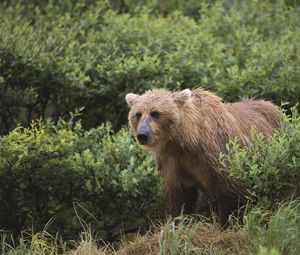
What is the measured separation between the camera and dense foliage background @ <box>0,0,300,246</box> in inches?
305

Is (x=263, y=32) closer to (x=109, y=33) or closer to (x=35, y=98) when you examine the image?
(x=109, y=33)

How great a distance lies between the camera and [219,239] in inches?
265

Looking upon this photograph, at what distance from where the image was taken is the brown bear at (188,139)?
713 cm

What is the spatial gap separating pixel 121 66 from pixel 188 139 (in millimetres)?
2309

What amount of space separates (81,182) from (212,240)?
188 centimetres

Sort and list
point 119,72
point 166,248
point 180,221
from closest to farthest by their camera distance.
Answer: point 166,248 → point 180,221 → point 119,72

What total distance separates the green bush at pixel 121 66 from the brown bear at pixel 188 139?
1.77 metres

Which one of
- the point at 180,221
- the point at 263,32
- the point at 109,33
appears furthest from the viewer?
the point at 263,32

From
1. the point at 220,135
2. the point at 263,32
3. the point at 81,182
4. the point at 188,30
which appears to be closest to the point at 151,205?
the point at 81,182

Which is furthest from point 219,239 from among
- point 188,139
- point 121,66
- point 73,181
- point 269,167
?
point 121,66

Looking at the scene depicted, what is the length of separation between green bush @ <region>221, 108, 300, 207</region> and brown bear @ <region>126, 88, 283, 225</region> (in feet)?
0.79

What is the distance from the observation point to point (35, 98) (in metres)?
9.20

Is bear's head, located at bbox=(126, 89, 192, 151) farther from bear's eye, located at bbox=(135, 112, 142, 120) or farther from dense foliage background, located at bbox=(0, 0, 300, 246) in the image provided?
dense foliage background, located at bbox=(0, 0, 300, 246)

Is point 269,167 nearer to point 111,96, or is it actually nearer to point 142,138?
point 142,138
